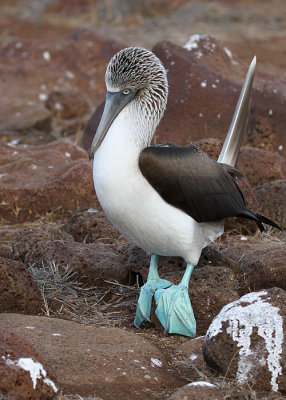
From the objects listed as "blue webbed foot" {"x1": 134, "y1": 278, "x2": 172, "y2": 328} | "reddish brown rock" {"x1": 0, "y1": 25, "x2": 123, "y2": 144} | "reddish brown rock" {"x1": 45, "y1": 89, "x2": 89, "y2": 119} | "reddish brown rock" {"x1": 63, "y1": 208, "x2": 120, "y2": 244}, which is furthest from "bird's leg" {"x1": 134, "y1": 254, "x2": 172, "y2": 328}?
"reddish brown rock" {"x1": 45, "y1": 89, "x2": 89, "y2": 119}

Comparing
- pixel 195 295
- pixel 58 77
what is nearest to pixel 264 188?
pixel 195 295

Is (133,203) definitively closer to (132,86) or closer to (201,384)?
(132,86)

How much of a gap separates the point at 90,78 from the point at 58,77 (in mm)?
581

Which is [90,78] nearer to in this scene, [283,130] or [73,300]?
[283,130]

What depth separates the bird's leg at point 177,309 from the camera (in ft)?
14.5

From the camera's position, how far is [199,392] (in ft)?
11.0

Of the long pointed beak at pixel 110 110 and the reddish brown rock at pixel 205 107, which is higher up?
the long pointed beak at pixel 110 110

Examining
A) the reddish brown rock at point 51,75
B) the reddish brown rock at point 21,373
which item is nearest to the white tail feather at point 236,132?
the reddish brown rock at point 21,373

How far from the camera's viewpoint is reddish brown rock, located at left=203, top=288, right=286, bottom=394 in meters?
3.53

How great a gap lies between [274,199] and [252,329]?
3038 mm

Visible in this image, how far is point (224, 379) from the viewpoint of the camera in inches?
142

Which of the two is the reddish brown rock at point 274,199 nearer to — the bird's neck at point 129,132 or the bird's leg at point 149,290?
the bird's leg at point 149,290

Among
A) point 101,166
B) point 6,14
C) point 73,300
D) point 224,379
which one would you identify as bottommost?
point 6,14

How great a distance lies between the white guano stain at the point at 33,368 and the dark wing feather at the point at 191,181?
4.76 ft
